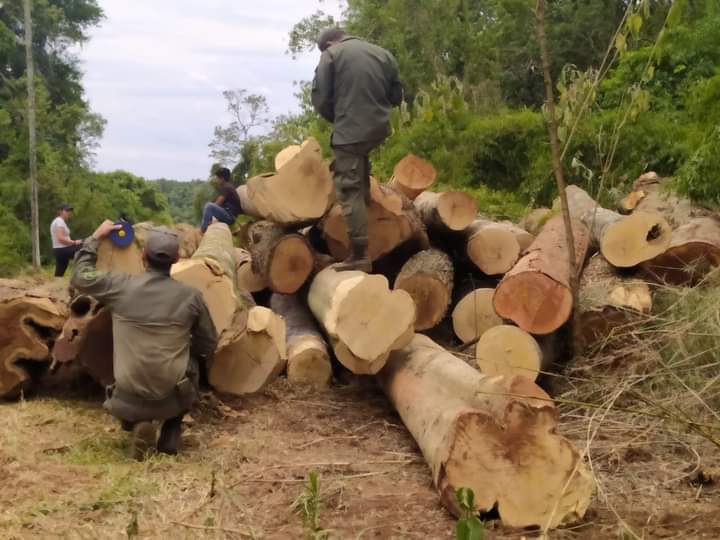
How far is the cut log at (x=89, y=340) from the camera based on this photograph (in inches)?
210

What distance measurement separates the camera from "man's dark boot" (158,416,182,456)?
185 inches

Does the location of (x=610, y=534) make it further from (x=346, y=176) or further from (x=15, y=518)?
(x=346, y=176)

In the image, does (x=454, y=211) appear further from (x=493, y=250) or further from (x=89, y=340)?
(x=89, y=340)

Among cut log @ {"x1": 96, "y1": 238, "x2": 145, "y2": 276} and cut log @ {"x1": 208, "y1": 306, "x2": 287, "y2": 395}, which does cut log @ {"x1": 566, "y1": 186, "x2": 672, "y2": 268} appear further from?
cut log @ {"x1": 96, "y1": 238, "x2": 145, "y2": 276}

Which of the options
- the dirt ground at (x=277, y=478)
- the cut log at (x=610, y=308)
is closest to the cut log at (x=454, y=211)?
the cut log at (x=610, y=308)

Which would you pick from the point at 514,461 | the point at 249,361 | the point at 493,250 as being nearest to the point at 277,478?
the point at 514,461

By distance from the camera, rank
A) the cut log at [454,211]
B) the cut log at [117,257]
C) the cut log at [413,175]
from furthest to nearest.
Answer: the cut log at [413,175] < the cut log at [454,211] < the cut log at [117,257]

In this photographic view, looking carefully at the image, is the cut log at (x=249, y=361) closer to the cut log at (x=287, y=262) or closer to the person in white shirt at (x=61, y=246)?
the cut log at (x=287, y=262)

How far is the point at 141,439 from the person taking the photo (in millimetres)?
4645

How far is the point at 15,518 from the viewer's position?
360 centimetres

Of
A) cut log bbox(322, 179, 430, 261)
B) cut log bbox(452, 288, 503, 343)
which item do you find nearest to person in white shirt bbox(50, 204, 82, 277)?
cut log bbox(322, 179, 430, 261)

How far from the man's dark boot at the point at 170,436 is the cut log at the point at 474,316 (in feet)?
8.15

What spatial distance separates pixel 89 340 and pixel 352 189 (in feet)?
7.19

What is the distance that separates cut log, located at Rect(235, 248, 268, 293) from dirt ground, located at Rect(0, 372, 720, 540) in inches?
64.4
